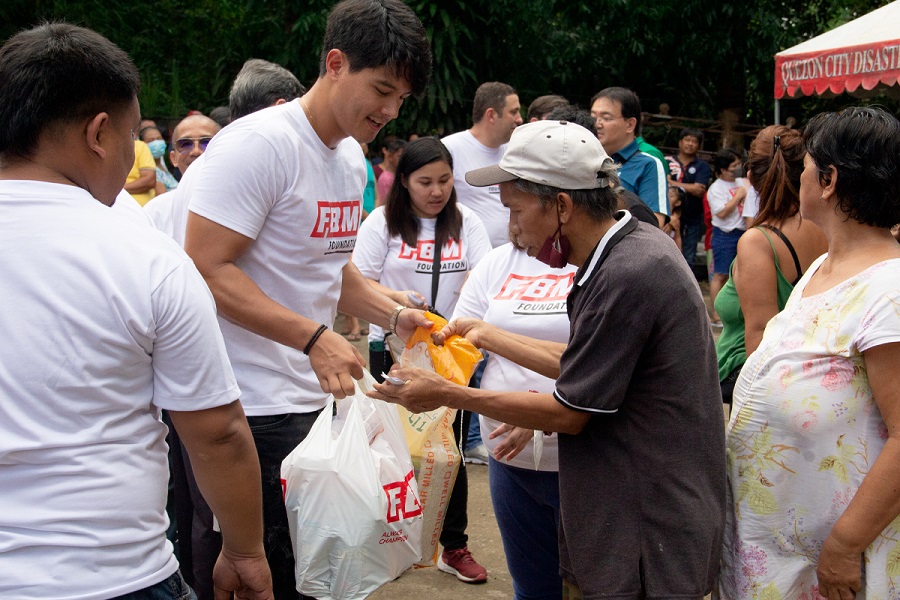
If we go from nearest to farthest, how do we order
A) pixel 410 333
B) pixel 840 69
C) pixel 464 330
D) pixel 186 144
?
pixel 464 330 < pixel 410 333 < pixel 186 144 < pixel 840 69

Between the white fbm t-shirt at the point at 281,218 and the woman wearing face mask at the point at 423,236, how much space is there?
1.99 metres

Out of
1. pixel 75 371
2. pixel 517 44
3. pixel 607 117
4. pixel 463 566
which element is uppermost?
pixel 517 44

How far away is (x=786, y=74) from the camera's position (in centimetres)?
896

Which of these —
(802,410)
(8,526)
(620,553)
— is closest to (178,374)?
(8,526)

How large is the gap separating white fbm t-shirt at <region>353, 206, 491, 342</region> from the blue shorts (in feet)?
18.3

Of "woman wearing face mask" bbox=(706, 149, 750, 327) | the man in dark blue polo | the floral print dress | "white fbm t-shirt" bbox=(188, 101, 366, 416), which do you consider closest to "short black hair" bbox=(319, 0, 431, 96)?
"white fbm t-shirt" bbox=(188, 101, 366, 416)

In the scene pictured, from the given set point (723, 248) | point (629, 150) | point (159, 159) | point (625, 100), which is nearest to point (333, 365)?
point (629, 150)

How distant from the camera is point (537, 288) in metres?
3.10

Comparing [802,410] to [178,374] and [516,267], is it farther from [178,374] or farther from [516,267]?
[178,374]

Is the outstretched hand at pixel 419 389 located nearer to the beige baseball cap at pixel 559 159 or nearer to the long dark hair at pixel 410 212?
the beige baseball cap at pixel 559 159

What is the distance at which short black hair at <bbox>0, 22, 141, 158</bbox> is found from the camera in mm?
1641

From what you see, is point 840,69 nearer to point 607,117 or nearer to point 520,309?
point 607,117

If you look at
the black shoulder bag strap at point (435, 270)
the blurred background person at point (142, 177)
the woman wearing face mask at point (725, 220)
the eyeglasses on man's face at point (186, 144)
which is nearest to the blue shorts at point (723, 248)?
the woman wearing face mask at point (725, 220)

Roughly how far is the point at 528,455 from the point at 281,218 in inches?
43.3
